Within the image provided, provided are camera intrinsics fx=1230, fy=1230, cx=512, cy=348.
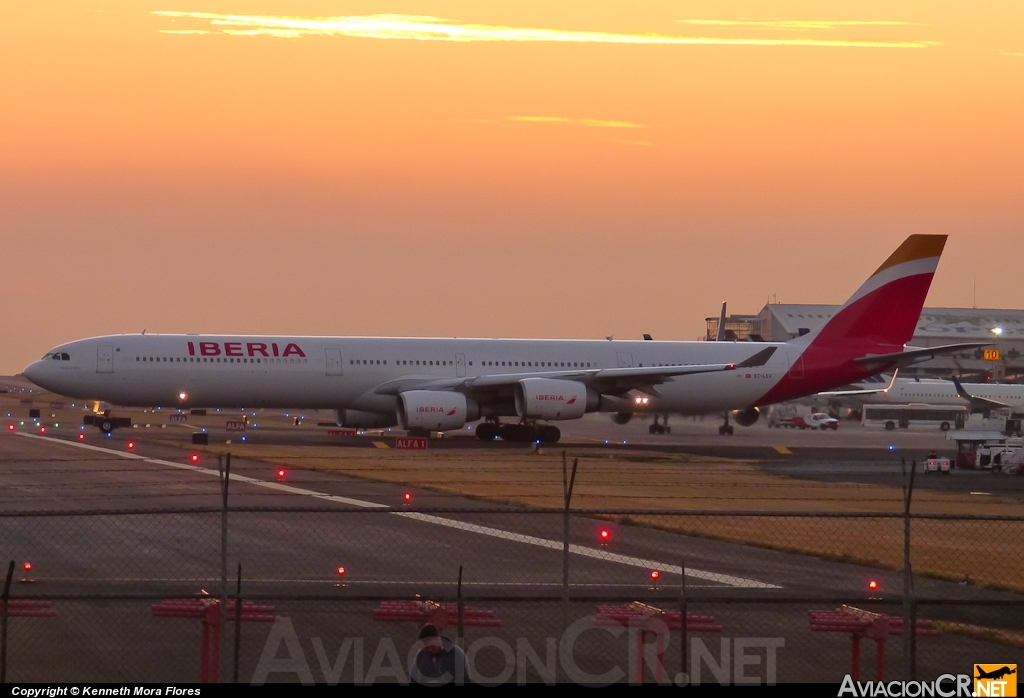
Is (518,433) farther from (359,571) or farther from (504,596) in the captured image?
(504,596)

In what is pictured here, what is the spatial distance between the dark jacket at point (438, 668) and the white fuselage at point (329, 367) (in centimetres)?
3017

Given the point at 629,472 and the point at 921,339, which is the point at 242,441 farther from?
the point at 921,339

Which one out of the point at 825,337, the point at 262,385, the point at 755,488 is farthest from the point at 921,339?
the point at 755,488

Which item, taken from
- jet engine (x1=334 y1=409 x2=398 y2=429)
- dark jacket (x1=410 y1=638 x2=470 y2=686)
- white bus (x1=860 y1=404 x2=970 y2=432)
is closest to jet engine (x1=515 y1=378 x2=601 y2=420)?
jet engine (x1=334 y1=409 x2=398 y2=429)

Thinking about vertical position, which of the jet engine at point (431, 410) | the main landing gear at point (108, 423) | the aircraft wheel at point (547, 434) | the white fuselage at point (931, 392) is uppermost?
the white fuselage at point (931, 392)

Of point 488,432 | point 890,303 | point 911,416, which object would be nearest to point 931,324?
point 911,416

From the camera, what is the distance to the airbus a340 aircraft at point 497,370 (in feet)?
123

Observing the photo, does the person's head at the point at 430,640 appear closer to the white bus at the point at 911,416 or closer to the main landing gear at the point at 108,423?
the main landing gear at the point at 108,423

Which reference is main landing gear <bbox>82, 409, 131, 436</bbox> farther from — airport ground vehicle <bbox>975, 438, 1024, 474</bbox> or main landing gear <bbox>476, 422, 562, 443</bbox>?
airport ground vehicle <bbox>975, 438, 1024, 474</bbox>

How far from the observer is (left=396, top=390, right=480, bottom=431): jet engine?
121 ft

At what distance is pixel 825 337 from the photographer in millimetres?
42875

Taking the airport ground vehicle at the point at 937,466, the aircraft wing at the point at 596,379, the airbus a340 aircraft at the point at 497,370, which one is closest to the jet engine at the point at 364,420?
the airbus a340 aircraft at the point at 497,370

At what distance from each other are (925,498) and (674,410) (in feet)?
60.7

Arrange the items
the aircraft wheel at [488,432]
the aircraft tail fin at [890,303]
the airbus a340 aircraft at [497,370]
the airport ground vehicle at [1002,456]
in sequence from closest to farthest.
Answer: the airport ground vehicle at [1002,456], the airbus a340 aircraft at [497,370], the aircraft wheel at [488,432], the aircraft tail fin at [890,303]
